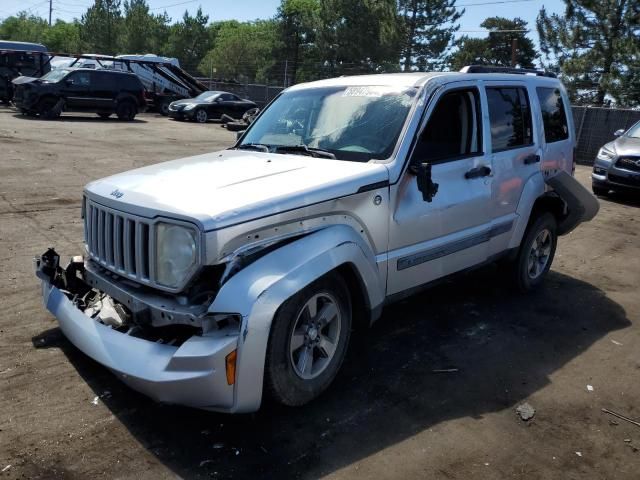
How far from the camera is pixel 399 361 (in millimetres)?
4238

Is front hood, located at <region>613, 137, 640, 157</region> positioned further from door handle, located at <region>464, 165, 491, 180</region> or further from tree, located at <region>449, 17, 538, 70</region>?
tree, located at <region>449, 17, 538, 70</region>

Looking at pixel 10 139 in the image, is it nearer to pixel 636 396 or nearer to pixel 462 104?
pixel 462 104

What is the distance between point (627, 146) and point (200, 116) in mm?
18660

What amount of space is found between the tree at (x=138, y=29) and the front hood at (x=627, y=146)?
221 ft

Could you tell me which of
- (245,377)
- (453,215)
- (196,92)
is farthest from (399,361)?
(196,92)

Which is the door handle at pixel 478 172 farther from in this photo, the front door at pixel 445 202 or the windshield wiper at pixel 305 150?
the windshield wiper at pixel 305 150

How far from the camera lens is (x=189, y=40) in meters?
83.3

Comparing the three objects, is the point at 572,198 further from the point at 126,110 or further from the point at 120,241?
the point at 126,110

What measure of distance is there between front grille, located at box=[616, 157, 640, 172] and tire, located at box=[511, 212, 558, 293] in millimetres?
6205

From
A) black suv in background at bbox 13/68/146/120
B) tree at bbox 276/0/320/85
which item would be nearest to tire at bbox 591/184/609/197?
black suv in background at bbox 13/68/146/120

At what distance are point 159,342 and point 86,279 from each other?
3.21ft

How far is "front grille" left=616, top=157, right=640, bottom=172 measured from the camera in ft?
36.1

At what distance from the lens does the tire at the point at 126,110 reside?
23.0 m

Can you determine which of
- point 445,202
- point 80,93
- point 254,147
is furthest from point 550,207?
point 80,93
